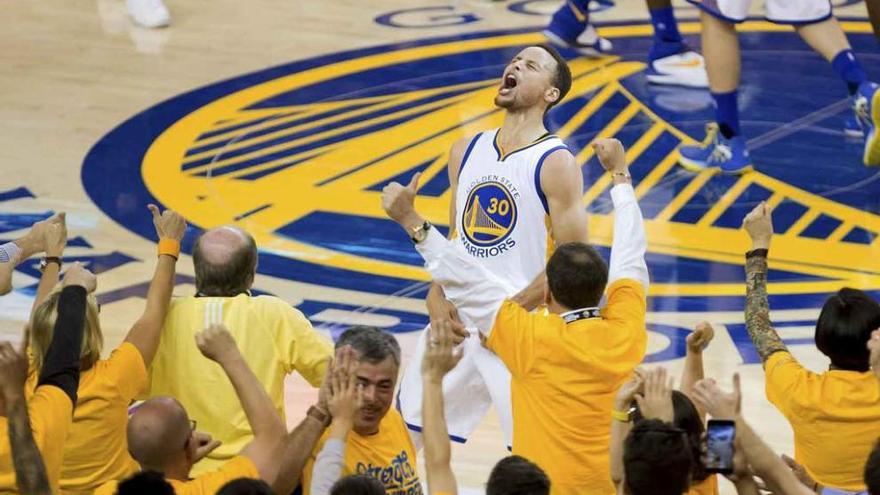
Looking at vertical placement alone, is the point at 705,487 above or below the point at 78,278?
below

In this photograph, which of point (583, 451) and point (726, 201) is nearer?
point (583, 451)

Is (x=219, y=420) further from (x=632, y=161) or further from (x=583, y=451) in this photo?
(x=632, y=161)

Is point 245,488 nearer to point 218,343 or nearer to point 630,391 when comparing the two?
point 218,343

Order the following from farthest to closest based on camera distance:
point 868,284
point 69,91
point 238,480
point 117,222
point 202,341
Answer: point 69,91 < point 117,222 < point 868,284 < point 202,341 < point 238,480

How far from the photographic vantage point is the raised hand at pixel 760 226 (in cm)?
455

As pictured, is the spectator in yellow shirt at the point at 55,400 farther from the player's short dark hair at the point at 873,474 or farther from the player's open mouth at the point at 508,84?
the player's open mouth at the point at 508,84

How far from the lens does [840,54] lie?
28.8 feet

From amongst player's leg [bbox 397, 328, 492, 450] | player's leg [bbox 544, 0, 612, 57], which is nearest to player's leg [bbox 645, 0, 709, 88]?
player's leg [bbox 544, 0, 612, 57]

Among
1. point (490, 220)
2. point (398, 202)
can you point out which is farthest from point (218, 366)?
point (490, 220)

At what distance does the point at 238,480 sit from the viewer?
3.38 meters

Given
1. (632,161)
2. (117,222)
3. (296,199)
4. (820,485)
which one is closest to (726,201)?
(632,161)

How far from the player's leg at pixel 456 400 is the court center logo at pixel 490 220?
1.13 ft

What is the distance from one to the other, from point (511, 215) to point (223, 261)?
119cm

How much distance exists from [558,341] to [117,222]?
14.7ft
